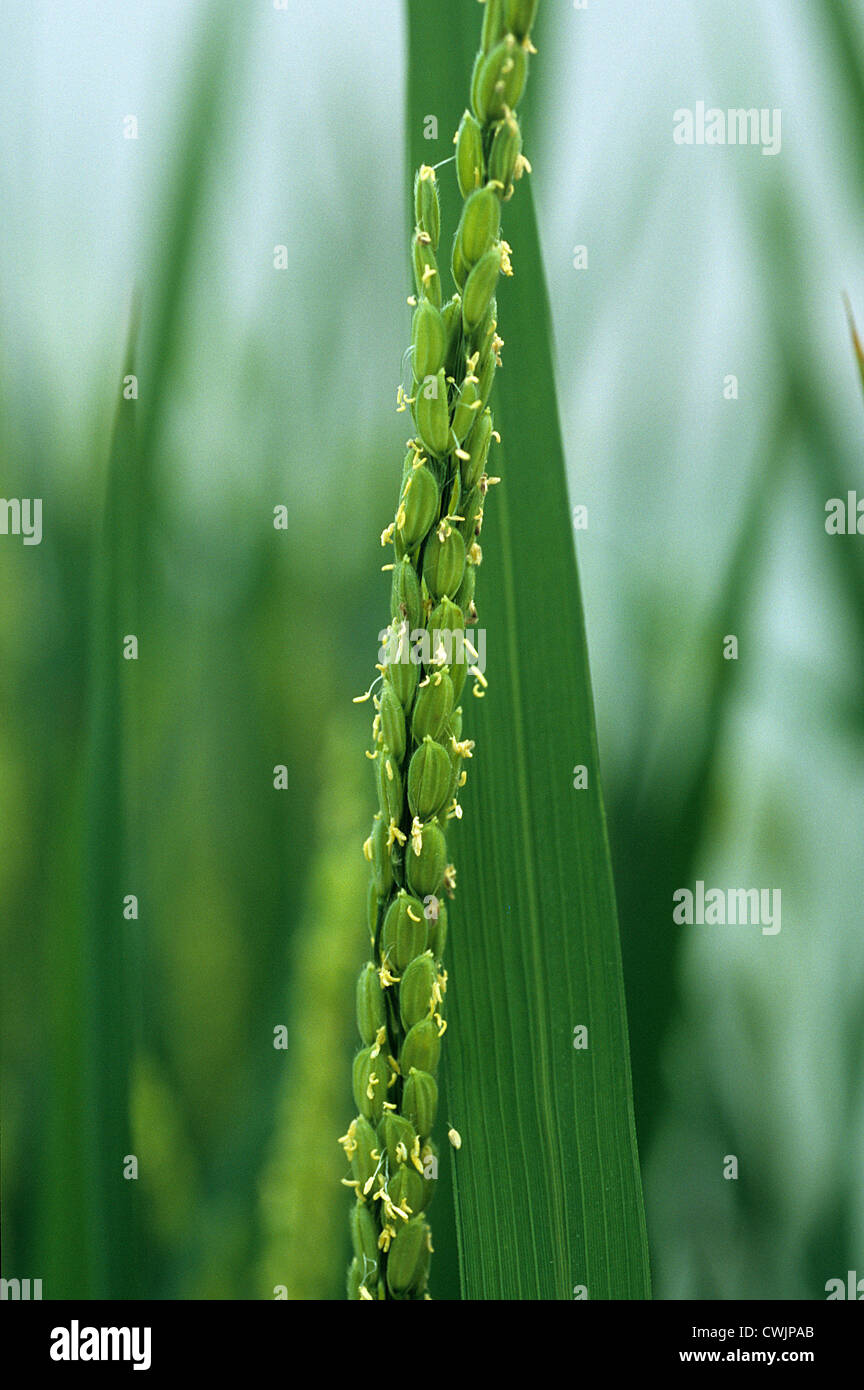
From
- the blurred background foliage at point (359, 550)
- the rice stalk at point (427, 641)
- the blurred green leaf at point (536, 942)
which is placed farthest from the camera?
the blurred background foliage at point (359, 550)

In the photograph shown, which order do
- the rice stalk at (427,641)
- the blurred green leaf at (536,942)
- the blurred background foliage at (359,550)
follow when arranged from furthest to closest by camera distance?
the blurred background foliage at (359,550) → the blurred green leaf at (536,942) → the rice stalk at (427,641)

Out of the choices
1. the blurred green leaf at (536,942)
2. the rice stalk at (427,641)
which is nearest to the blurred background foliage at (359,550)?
the blurred green leaf at (536,942)

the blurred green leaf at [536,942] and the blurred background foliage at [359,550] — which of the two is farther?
the blurred background foliage at [359,550]

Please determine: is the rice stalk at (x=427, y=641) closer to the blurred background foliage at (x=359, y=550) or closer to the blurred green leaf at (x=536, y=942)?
the blurred green leaf at (x=536, y=942)

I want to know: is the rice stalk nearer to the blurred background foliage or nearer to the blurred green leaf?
the blurred green leaf

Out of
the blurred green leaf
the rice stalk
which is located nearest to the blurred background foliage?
the blurred green leaf
